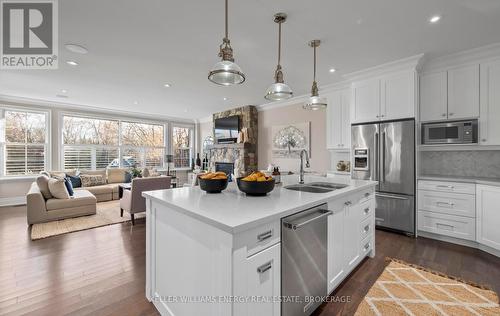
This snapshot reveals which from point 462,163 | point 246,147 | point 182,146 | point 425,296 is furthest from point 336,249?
point 182,146

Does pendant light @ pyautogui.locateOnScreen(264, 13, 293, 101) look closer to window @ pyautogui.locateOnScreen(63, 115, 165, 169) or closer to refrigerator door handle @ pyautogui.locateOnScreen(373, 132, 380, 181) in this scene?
refrigerator door handle @ pyautogui.locateOnScreen(373, 132, 380, 181)

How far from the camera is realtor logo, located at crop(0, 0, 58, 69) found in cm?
213

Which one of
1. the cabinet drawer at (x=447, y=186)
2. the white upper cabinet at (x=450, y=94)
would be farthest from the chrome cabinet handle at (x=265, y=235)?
the white upper cabinet at (x=450, y=94)

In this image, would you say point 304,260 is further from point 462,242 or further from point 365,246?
point 462,242

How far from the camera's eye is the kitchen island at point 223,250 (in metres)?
1.05

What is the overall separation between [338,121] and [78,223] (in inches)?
201

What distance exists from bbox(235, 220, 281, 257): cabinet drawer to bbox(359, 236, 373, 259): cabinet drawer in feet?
4.90

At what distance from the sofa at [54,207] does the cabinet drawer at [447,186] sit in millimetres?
5743

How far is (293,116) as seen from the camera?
541cm

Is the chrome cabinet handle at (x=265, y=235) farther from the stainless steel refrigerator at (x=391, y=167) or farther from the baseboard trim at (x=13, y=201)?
the baseboard trim at (x=13, y=201)

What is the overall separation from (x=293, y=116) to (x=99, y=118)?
5.66m

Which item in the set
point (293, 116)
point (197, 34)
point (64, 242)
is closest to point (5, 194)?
point (64, 242)

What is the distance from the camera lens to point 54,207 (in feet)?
12.7

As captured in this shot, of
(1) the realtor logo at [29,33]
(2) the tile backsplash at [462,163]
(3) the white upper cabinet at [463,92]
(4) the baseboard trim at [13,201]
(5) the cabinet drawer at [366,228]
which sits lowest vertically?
(4) the baseboard trim at [13,201]
